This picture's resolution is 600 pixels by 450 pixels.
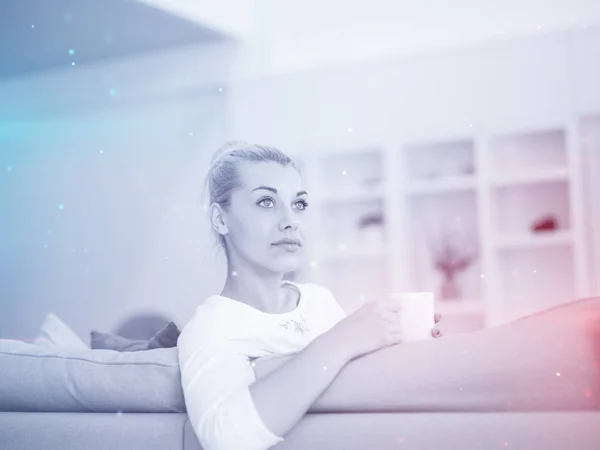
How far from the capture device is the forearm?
35.6 inches

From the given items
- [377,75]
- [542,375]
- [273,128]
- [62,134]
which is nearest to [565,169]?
[377,75]

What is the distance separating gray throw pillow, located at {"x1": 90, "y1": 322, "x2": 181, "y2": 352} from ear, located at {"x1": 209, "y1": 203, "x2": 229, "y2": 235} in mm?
184

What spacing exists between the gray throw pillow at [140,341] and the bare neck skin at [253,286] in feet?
0.50

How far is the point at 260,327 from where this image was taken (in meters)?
1.12

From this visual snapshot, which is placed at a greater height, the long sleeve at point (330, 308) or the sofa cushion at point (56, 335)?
the long sleeve at point (330, 308)

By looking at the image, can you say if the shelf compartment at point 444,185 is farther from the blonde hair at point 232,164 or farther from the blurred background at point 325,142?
the blonde hair at point 232,164

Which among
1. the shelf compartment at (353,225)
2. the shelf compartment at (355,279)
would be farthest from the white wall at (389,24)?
the shelf compartment at (355,279)

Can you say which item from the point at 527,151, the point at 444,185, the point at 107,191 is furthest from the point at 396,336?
the point at 107,191

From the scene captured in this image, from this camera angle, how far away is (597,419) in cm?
81

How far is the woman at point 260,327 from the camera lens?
0.91 meters

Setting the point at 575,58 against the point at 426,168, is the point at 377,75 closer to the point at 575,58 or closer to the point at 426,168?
the point at 426,168

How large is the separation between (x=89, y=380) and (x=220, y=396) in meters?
0.25

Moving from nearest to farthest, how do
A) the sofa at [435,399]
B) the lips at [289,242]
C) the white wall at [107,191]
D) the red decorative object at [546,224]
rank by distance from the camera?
the sofa at [435,399] → the lips at [289,242] → the red decorative object at [546,224] → the white wall at [107,191]

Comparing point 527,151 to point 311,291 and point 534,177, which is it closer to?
point 534,177
